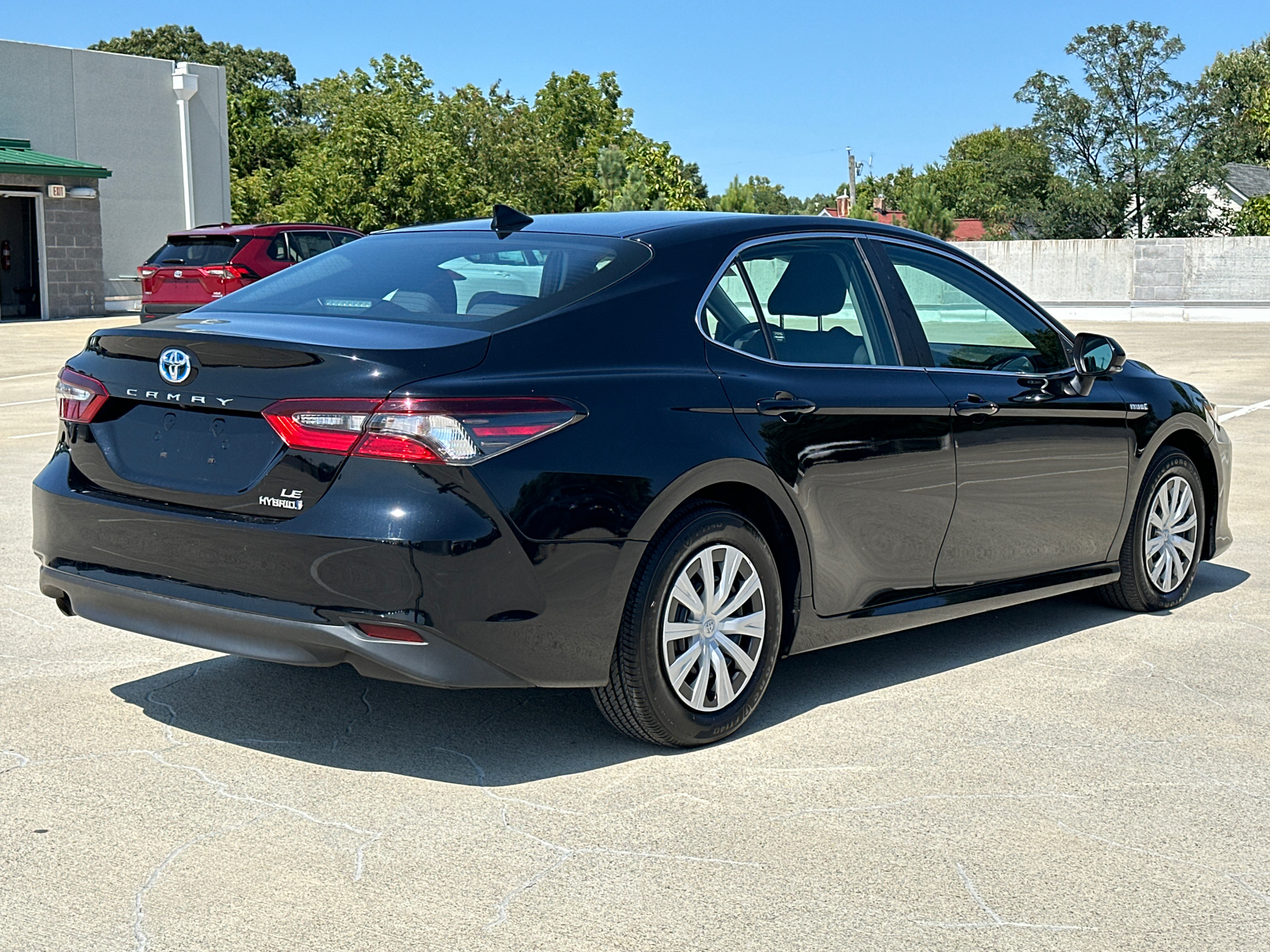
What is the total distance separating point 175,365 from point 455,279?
936 mm

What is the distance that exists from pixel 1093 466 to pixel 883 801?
A: 2.37 meters

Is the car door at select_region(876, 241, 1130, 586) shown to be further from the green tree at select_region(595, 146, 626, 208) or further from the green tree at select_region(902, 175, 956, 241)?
the green tree at select_region(902, 175, 956, 241)

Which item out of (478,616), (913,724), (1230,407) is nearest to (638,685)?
(478,616)

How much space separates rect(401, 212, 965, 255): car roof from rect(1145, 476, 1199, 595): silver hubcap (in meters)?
1.82

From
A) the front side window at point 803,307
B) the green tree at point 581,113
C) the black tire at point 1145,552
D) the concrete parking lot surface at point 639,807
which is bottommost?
the concrete parking lot surface at point 639,807

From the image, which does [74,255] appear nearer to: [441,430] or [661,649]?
[661,649]

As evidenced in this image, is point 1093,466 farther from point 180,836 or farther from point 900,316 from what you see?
point 180,836

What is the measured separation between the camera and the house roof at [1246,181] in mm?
59500

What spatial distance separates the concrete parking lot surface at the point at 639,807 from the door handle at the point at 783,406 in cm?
100

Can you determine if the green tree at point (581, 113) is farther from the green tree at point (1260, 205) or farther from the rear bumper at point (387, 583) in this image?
the rear bumper at point (387, 583)

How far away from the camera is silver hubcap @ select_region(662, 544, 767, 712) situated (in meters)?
4.45

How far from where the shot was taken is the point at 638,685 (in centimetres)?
436

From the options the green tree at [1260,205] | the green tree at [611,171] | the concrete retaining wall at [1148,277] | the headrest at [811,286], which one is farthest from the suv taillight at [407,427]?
the green tree at [611,171]

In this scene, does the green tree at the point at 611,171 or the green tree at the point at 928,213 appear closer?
the green tree at the point at 611,171
